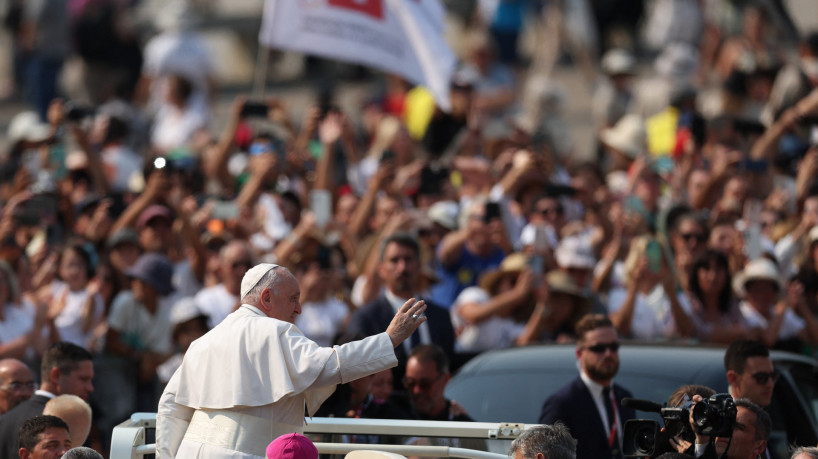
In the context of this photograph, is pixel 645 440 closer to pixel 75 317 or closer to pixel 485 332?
pixel 485 332

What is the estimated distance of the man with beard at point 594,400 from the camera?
852 centimetres

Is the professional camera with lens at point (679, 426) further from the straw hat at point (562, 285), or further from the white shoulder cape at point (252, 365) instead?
the straw hat at point (562, 285)

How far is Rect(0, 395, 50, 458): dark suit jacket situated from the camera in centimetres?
805

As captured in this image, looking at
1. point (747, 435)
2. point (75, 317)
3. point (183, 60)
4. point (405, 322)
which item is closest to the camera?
point (405, 322)

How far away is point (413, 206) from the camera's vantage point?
13602 millimetres

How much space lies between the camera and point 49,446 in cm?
743

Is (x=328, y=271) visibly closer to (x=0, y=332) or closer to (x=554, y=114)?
(x=0, y=332)

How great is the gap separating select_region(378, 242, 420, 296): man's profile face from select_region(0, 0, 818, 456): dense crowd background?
65cm

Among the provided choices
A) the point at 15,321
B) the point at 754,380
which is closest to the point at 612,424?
the point at 754,380

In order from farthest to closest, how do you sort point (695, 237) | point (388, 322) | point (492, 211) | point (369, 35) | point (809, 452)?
point (369, 35) → point (492, 211) → point (695, 237) → point (388, 322) → point (809, 452)

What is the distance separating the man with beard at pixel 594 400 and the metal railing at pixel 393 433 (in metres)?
1.43

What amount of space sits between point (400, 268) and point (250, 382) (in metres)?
3.42

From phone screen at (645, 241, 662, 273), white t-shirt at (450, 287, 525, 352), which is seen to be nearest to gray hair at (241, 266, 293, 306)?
white t-shirt at (450, 287, 525, 352)

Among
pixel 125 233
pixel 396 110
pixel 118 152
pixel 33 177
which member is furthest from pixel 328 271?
pixel 396 110
